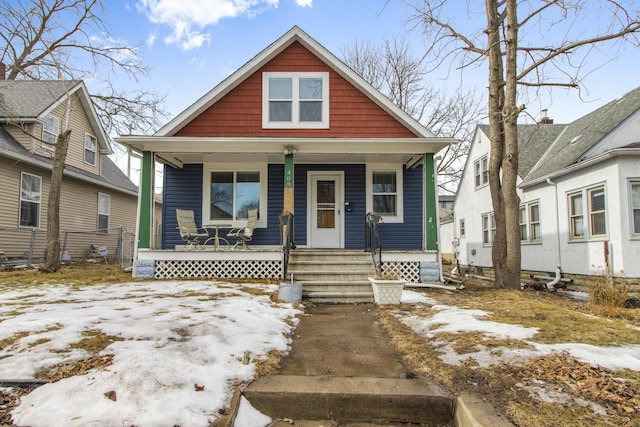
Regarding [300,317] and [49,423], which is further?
[300,317]

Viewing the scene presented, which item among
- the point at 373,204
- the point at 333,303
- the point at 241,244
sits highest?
the point at 373,204

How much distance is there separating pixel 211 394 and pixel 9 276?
8.68 m

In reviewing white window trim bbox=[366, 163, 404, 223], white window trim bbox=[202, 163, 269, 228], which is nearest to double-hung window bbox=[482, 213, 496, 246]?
white window trim bbox=[366, 163, 404, 223]

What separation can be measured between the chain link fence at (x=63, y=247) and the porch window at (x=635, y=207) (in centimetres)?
1294

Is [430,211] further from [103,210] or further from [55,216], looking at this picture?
[103,210]

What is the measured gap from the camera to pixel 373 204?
10172mm

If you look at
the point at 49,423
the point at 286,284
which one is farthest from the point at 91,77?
the point at 49,423

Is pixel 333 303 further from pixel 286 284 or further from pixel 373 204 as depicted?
pixel 373 204

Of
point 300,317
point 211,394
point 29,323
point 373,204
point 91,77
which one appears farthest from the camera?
point 91,77

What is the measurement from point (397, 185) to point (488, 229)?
7876mm

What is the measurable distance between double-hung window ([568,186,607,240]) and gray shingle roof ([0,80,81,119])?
50.2ft

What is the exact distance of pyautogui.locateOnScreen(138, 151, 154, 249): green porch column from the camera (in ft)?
27.3

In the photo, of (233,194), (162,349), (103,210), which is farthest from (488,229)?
(103,210)

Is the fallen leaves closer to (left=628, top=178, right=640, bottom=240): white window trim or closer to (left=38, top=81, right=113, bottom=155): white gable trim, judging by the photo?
(left=628, top=178, right=640, bottom=240): white window trim
